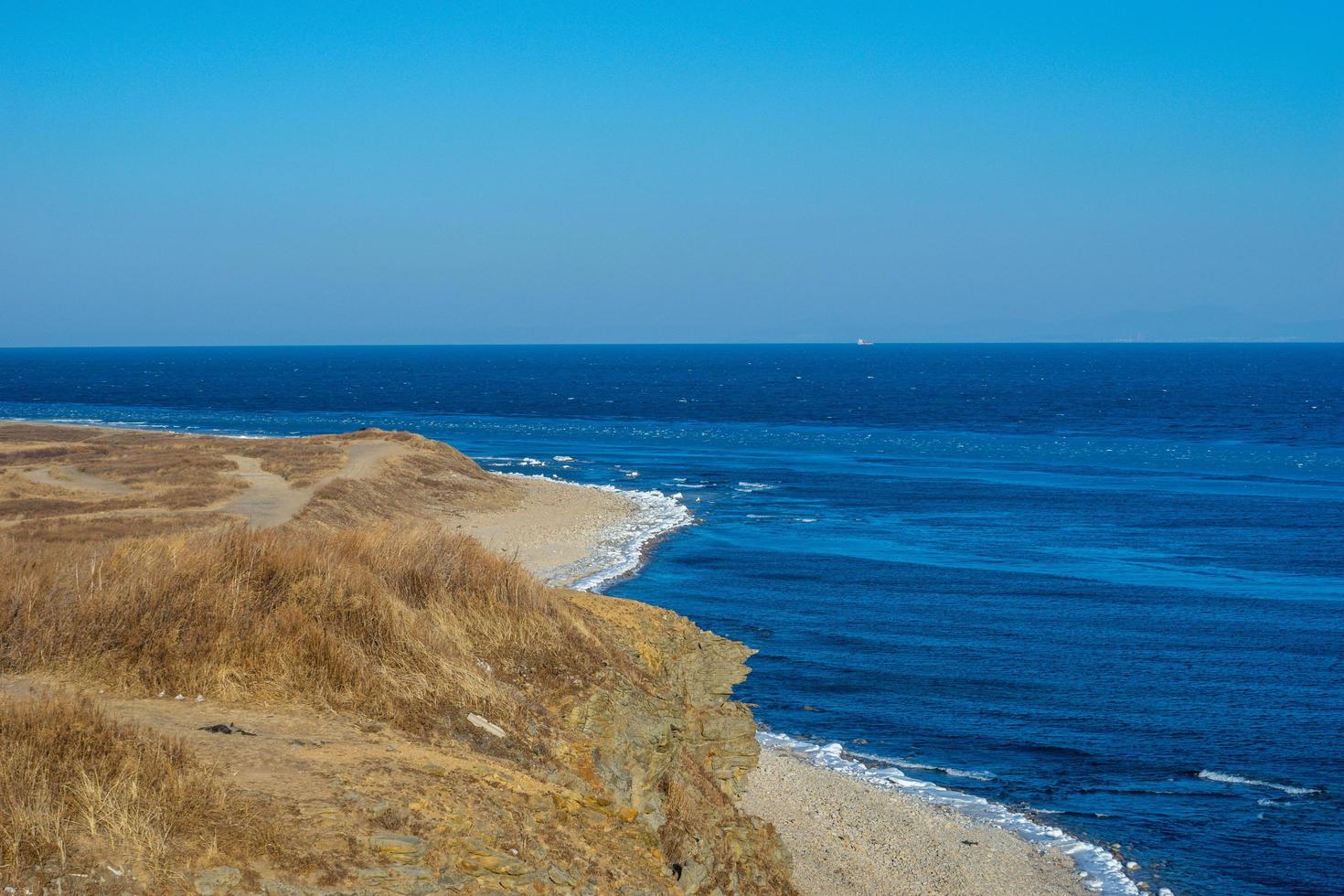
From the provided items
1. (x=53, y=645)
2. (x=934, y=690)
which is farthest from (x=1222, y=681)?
(x=53, y=645)

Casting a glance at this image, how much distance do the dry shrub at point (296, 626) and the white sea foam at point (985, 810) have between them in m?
10.3

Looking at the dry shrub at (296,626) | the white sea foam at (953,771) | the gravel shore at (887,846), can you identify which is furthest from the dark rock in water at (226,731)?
the white sea foam at (953,771)

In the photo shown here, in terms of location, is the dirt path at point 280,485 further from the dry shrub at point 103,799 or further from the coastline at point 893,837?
the dry shrub at point 103,799

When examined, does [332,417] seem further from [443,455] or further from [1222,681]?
[1222,681]

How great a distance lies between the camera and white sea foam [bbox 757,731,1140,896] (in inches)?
738

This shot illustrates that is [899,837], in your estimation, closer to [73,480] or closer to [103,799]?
[103,799]

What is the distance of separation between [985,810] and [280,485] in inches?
1466

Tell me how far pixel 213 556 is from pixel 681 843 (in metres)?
6.66

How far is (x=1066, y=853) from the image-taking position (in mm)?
19531

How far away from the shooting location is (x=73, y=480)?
49.2 m

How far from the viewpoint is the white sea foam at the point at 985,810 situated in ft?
61.5

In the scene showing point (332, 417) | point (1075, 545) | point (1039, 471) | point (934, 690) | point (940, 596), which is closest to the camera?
point (934, 690)

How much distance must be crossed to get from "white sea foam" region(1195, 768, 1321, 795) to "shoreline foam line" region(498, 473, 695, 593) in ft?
53.5

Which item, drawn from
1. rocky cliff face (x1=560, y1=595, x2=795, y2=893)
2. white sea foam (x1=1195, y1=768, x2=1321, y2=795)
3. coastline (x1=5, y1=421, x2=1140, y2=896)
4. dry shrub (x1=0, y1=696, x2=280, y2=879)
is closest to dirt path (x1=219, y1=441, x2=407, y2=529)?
coastline (x1=5, y1=421, x2=1140, y2=896)
